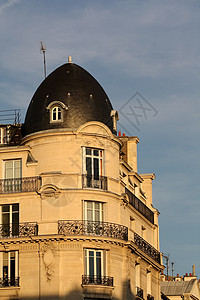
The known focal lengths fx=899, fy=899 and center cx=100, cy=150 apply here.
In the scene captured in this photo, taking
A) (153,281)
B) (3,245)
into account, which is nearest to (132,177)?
(153,281)

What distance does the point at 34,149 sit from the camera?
190 feet

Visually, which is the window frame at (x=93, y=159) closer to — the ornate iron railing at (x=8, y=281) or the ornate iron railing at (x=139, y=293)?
the ornate iron railing at (x=8, y=281)

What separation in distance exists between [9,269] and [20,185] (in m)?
5.44

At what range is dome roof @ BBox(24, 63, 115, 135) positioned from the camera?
57875mm

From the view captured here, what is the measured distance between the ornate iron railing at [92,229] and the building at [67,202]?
0.21 ft

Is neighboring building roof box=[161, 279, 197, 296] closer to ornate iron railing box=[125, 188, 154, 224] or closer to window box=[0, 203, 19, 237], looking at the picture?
ornate iron railing box=[125, 188, 154, 224]

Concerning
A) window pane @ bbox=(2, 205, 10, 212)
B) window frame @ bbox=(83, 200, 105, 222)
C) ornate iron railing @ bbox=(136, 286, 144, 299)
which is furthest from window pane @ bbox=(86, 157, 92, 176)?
ornate iron railing @ bbox=(136, 286, 144, 299)

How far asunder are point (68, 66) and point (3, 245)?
1309 centimetres

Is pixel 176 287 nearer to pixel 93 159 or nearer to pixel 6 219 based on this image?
pixel 93 159

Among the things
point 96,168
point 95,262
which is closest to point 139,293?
point 95,262

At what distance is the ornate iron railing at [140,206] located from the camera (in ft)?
202

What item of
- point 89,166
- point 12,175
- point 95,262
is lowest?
point 95,262

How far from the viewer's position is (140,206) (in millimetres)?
64375

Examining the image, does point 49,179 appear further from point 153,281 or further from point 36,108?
point 153,281
